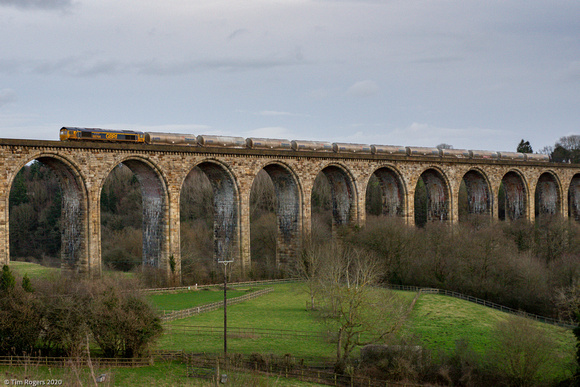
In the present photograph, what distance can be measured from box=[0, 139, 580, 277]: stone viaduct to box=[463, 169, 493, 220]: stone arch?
106mm

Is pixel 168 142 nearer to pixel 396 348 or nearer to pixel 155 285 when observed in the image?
pixel 155 285

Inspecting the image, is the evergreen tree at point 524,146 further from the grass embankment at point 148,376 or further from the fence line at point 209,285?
the grass embankment at point 148,376

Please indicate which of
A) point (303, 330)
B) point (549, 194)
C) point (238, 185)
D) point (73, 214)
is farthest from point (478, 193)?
point (73, 214)

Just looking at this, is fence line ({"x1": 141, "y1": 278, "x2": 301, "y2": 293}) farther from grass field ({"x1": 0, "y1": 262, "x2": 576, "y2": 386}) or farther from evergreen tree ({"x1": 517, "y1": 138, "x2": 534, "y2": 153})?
evergreen tree ({"x1": 517, "y1": 138, "x2": 534, "y2": 153})

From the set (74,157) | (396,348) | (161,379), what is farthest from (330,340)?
(74,157)

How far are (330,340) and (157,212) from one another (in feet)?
62.8

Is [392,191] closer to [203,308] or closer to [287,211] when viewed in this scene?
[287,211]

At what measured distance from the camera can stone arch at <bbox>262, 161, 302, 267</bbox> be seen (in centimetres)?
5122

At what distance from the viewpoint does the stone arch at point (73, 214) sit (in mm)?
39125

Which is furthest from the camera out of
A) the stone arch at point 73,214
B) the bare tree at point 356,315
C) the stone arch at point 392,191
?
the stone arch at point 392,191

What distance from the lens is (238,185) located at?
4738 cm

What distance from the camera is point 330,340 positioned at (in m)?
29.8

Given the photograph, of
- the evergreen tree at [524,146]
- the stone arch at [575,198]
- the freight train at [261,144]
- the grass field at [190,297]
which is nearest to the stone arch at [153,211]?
the freight train at [261,144]

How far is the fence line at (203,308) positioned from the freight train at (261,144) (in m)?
11.7
